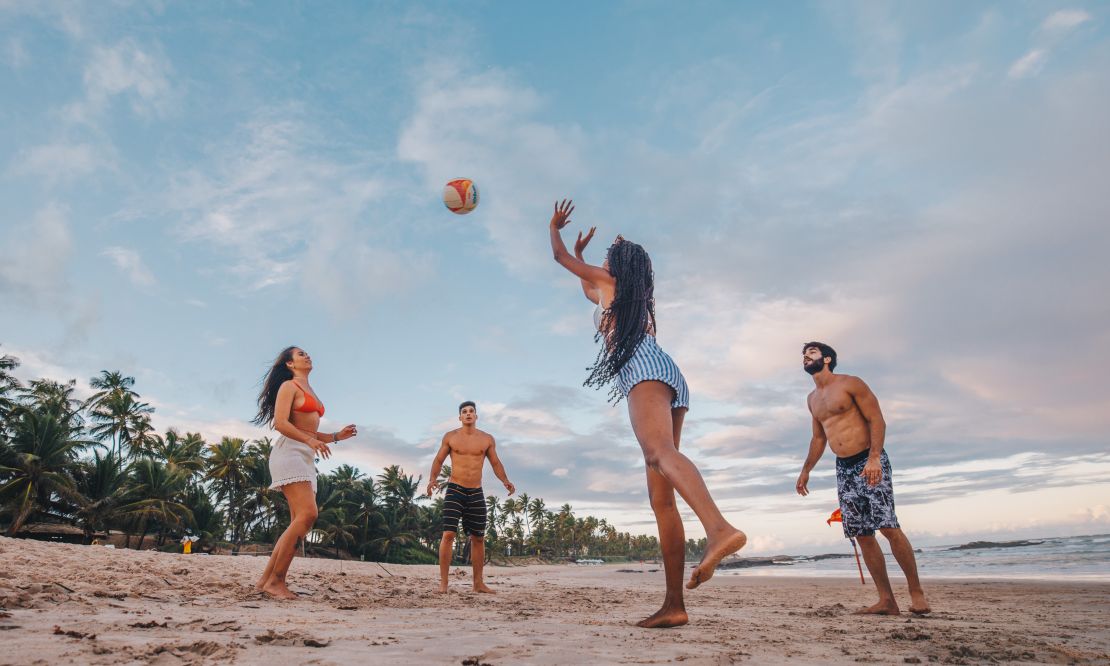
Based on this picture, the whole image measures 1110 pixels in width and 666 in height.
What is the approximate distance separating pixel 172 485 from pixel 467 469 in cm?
3654

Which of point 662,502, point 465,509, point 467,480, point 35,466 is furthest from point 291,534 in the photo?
point 35,466

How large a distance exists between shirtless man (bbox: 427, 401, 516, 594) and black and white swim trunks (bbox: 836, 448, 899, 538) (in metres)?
3.45

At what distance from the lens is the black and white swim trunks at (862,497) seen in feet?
15.9

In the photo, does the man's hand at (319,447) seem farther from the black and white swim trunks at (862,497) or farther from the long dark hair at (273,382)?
the black and white swim trunks at (862,497)

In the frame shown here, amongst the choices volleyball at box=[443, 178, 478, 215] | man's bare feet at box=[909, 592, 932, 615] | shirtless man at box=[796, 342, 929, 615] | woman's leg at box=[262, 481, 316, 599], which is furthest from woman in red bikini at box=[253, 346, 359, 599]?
man's bare feet at box=[909, 592, 932, 615]

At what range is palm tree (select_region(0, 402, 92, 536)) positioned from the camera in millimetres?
29516

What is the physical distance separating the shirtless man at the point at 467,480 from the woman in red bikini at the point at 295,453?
1.58 metres

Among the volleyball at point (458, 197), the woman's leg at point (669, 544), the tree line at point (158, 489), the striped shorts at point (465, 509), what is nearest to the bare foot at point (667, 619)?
the woman's leg at point (669, 544)

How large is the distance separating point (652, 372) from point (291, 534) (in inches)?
132

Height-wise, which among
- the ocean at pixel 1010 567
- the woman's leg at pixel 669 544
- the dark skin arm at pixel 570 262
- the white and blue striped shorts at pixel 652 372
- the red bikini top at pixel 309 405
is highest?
the dark skin arm at pixel 570 262

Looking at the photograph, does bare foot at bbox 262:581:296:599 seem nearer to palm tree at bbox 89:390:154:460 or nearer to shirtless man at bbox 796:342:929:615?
shirtless man at bbox 796:342:929:615

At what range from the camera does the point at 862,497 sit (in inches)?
195

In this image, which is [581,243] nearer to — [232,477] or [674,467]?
[674,467]

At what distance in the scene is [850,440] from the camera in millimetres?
5086
